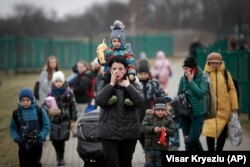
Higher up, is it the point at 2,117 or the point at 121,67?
the point at 121,67

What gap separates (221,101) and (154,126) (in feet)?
6.62

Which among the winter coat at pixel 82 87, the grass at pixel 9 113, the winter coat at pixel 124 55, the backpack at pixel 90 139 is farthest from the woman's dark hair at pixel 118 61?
the winter coat at pixel 82 87

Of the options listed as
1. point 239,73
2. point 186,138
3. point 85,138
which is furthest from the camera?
point 239,73

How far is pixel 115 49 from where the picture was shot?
9.41 m

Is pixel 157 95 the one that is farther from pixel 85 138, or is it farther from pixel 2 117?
pixel 2 117

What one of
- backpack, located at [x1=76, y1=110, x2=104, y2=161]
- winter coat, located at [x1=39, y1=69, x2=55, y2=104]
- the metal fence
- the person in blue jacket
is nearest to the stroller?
backpack, located at [x1=76, y1=110, x2=104, y2=161]

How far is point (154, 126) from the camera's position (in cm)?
979

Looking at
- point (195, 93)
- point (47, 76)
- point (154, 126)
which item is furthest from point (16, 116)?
point (47, 76)

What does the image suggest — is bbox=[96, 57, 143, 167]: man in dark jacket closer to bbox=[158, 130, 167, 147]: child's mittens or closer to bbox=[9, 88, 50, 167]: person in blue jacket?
bbox=[158, 130, 167, 147]: child's mittens

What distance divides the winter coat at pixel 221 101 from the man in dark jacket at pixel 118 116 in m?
3.05

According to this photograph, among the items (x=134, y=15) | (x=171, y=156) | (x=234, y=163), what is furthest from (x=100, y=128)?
(x=134, y=15)

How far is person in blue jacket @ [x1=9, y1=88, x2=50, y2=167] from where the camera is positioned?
33.6 feet

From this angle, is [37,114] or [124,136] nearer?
[124,136]

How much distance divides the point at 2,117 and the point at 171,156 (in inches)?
486
